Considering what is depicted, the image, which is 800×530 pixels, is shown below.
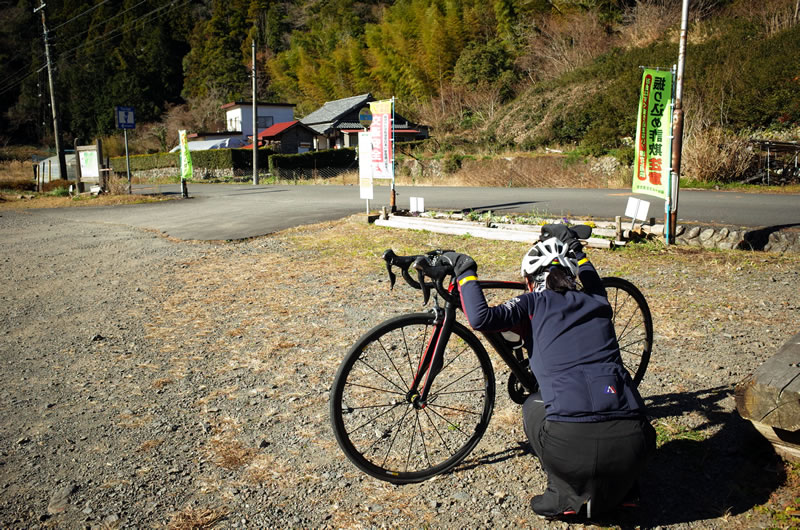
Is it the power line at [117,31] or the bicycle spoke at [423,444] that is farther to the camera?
the power line at [117,31]

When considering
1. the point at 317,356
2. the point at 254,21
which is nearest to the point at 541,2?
the point at 317,356

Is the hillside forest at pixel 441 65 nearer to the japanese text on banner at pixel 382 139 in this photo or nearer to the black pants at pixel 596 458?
the japanese text on banner at pixel 382 139

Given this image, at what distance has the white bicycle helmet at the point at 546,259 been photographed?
2316 millimetres

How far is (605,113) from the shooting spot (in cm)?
2323

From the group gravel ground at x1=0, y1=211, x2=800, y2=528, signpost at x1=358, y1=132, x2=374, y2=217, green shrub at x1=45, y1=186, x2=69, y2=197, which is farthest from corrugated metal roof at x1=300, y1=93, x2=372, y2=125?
gravel ground at x1=0, y1=211, x2=800, y2=528

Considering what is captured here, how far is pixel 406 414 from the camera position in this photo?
10.3 ft

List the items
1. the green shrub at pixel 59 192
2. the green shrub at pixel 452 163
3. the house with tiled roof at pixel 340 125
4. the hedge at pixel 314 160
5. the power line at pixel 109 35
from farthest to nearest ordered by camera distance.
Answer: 1. the power line at pixel 109 35
2. the house with tiled roof at pixel 340 125
3. the hedge at pixel 314 160
4. the green shrub at pixel 452 163
5. the green shrub at pixel 59 192

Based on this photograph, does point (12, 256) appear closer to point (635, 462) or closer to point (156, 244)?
point (156, 244)

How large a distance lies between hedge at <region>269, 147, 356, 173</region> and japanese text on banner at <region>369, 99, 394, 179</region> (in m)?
25.5

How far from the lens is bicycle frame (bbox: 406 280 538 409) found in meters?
2.53

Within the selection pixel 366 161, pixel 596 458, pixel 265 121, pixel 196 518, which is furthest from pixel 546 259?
pixel 265 121

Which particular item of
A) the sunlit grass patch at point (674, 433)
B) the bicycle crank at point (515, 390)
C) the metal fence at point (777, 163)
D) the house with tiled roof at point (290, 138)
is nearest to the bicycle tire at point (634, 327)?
the sunlit grass patch at point (674, 433)

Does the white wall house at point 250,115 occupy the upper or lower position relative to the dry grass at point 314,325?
upper

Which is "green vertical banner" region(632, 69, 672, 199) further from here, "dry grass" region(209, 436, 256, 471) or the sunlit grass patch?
"dry grass" region(209, 436, 256, 471)
